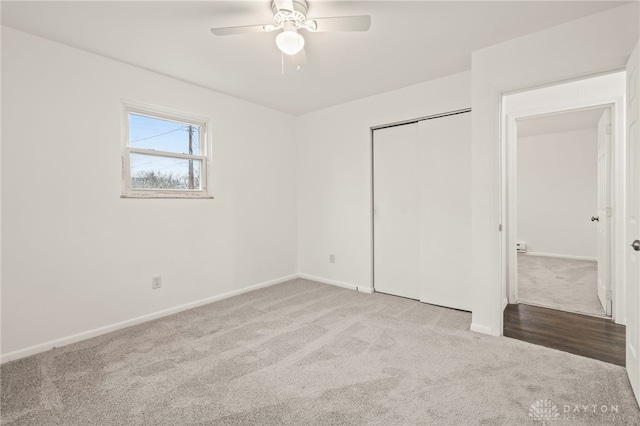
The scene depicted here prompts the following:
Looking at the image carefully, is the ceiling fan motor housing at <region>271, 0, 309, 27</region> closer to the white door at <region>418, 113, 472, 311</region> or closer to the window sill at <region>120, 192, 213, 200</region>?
the white door at <region>418, 113, 472, 311</region>

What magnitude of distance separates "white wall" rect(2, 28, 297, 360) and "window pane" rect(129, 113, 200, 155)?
0.62ft

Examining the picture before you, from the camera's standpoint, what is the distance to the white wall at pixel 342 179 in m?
3.75

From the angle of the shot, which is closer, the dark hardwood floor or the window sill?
the dark hardwood floor

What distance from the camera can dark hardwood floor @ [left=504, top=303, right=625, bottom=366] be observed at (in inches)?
93.3

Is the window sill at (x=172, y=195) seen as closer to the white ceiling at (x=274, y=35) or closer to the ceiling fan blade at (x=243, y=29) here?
the white ceiling at (x=274, y=35)

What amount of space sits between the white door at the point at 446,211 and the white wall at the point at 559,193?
457 centimetres

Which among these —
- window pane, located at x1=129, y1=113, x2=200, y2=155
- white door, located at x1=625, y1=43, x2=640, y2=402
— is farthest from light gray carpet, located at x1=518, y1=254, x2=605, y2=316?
window pane, located at x1=129, y1=113, x2=200, y2=155

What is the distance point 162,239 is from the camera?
10.5 feet

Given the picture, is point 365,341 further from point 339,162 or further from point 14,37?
point 14,37

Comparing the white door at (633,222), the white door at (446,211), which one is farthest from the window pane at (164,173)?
the white door at (633,222)

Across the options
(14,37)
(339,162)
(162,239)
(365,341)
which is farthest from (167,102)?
(365,341)

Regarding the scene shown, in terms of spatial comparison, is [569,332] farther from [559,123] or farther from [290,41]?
[559,123]

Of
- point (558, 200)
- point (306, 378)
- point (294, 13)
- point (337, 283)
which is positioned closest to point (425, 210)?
point (337, 283)

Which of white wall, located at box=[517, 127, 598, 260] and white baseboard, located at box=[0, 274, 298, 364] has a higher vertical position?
white wall, located at box=[517, 127, 598, 260]
